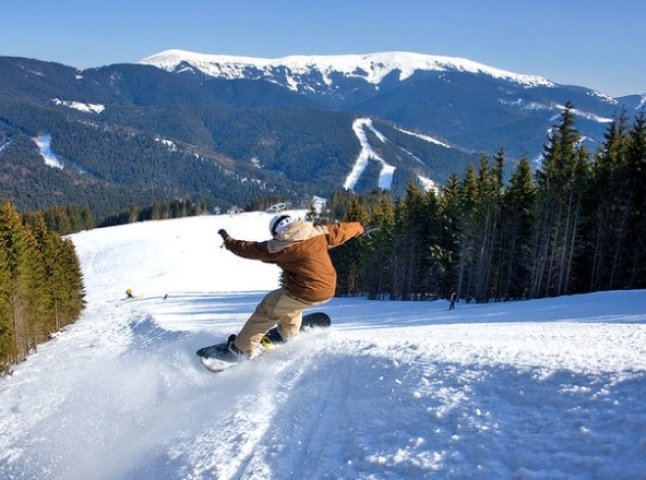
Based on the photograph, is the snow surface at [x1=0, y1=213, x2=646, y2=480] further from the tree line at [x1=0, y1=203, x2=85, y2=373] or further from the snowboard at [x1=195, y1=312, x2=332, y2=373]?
the tree line at [x1=0, y1=203, x2=85, y2=373]

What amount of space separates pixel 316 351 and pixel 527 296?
36.9 metres

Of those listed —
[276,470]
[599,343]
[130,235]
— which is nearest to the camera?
[276,470]

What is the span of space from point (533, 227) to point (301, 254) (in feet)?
114

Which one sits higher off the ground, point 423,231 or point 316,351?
point 423,231

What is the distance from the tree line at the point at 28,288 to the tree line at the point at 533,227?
28.9 metres

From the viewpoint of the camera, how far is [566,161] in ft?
119

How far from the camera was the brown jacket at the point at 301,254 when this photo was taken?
8289mm

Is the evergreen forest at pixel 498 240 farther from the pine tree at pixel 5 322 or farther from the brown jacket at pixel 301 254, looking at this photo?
the brown jacket at pixel 301 254

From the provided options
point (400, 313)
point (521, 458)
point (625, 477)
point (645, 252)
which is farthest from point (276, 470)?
point (645, 252)

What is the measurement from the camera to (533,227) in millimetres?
38562

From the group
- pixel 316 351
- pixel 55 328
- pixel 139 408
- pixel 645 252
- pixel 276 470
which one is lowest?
pixel 55 328

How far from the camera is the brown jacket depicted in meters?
8.29

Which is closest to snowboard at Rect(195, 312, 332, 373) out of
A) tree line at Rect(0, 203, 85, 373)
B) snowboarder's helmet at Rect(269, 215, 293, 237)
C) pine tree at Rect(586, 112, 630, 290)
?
snowboarder's helmet at Rect(269, 215, 293, 237)

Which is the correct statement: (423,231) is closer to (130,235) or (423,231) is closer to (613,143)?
(613,143)
